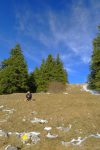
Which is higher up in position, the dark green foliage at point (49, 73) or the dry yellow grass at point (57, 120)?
the dark green foliage at point (49, 73)

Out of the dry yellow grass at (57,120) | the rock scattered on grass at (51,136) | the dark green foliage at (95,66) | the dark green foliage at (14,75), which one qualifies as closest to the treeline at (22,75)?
the dark green foliage at (14,75)

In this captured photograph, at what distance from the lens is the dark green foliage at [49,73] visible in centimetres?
6197

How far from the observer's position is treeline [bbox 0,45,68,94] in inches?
2164

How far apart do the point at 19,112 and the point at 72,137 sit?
8.61m

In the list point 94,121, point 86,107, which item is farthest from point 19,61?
point 94,121

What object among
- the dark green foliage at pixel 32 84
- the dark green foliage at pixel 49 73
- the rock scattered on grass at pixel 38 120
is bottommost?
the rock scattered on grass at pixel 38 120

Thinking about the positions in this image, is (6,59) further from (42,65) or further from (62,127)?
(62,127)

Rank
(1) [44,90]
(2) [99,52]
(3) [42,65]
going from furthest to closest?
1. (3) [42,65]
2. (1) [44,90]
3. (2) [99,52]

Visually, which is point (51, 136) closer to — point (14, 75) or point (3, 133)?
point (3, 133)

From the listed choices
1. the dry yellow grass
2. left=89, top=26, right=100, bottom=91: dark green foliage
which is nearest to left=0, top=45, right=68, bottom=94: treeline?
left=89, top=26, right=100, bottom=91: dark green foliage

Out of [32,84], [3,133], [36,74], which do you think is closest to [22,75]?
[32,84]

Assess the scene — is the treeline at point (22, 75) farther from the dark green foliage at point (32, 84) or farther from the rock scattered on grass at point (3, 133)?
the rock scattered on grass at point (3, 133)

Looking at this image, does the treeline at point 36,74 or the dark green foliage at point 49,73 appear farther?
the dark green foliage at point 49,73

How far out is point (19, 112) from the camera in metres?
28.5
